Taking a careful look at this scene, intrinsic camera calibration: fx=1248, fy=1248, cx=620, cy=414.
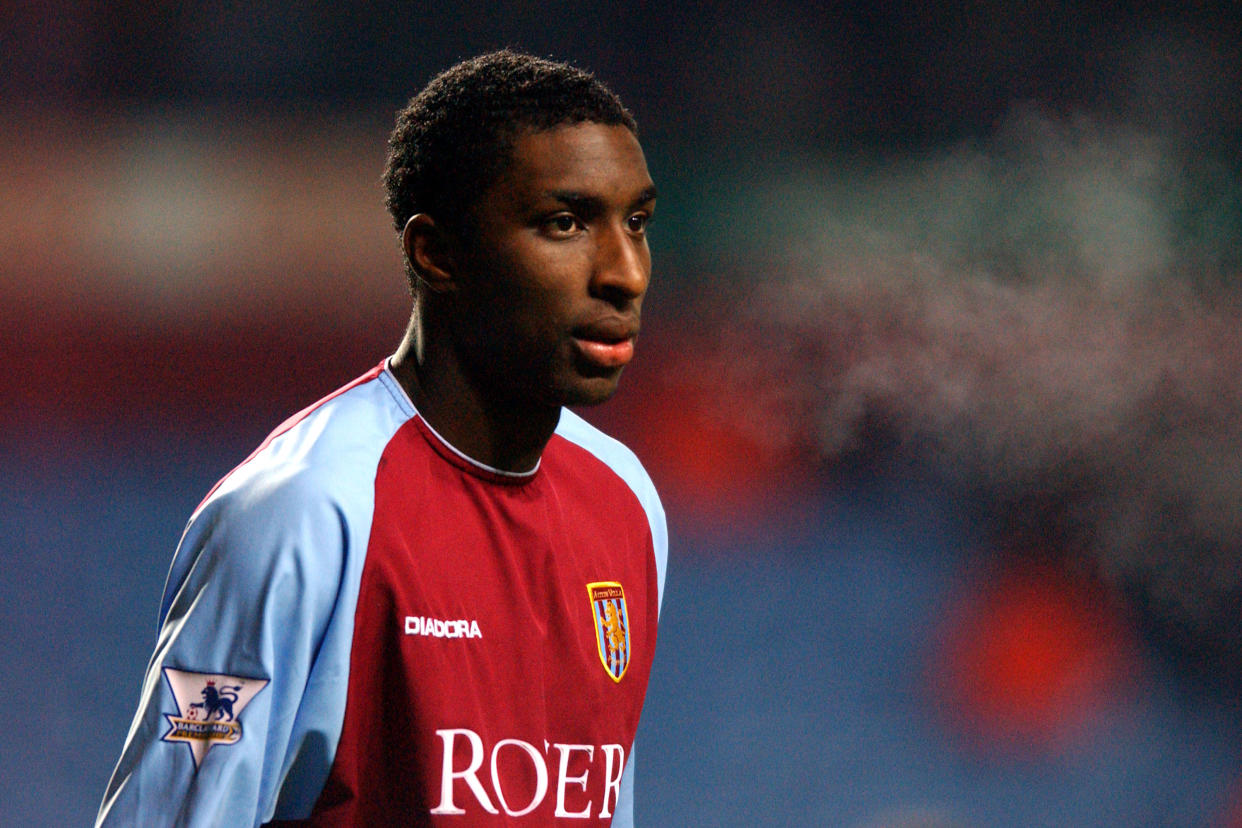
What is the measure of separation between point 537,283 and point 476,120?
0.16m

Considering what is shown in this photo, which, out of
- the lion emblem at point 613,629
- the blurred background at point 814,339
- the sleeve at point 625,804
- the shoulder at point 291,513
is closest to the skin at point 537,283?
the shoulder at point 291,513

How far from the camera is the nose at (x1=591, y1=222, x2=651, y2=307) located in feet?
3.45

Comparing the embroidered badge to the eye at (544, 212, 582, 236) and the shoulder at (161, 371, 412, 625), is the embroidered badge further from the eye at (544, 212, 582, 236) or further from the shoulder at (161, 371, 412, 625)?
the eye at (544, 212, 582, 236)

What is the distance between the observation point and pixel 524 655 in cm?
110

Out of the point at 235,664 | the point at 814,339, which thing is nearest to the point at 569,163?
the point at 235,664

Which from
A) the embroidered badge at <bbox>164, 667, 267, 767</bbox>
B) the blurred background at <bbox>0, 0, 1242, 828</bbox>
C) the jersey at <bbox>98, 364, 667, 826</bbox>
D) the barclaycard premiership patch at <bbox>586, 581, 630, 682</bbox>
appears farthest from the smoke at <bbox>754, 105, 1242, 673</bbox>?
the embroidered badge at <bbox>164, 667, 267, 767</bbox>

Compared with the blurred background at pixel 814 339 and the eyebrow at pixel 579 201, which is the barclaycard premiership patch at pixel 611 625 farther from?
the blurred background at pixel 814 339

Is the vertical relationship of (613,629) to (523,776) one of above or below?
above

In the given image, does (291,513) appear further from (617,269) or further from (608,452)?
(608,452)

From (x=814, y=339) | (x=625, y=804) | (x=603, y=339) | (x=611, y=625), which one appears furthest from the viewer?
(x=814, y=339)

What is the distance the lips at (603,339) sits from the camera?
1.07 m

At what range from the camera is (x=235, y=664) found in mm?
961

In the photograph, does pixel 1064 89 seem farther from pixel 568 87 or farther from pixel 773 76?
pixel 568 87

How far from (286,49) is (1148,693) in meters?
2.28
